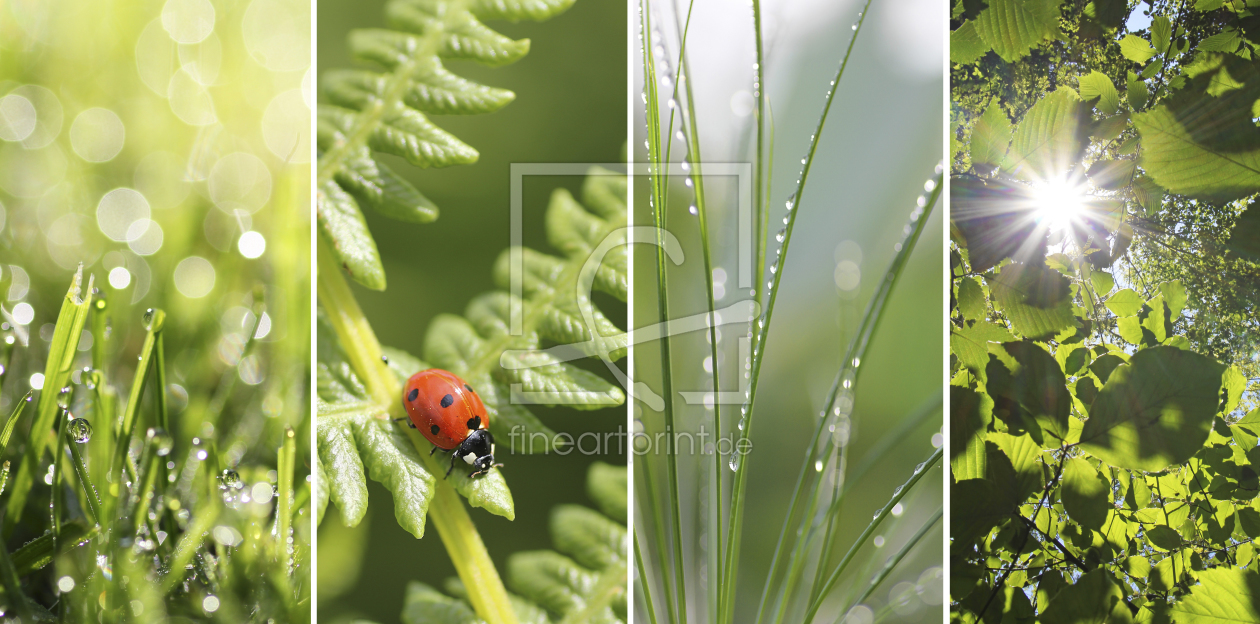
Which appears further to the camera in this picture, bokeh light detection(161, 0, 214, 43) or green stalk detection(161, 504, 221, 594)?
bokeh light detection(161, 0, 214, 43)

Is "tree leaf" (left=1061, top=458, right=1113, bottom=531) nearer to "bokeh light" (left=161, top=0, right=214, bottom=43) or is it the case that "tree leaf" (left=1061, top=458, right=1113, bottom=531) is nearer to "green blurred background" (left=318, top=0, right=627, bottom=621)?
"green blurred background" (left=318, top=0, right=627, bottom=621)

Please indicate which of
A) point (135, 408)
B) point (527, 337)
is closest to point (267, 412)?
point (135, 408)

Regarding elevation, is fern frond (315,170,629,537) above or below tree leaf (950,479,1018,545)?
above

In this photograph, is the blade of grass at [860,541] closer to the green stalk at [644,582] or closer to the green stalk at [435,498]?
the green stalk at [644,582]

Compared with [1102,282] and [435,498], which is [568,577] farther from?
[1102,282]

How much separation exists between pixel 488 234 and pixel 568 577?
318mm

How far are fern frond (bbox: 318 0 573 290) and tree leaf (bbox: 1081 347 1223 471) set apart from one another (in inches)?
21.8

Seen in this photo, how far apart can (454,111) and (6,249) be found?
470mm

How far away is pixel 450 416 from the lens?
0.35 meters

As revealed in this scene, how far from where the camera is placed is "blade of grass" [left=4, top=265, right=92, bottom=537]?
0.34m

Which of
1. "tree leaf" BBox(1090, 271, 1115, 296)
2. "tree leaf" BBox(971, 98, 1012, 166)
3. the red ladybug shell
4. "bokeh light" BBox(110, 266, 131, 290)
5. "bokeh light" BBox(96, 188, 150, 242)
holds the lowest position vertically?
the red ladybug shell

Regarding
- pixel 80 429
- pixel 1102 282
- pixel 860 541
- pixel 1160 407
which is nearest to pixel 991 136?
pixel 1102 282

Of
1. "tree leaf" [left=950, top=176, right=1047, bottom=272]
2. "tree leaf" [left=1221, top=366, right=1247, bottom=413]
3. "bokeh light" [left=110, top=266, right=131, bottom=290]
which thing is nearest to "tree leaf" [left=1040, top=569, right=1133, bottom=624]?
"tree leaf" [left=1221, top=366, right=1247, bottom=413]

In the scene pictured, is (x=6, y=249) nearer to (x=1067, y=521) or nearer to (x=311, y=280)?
(x=311, y=280)
